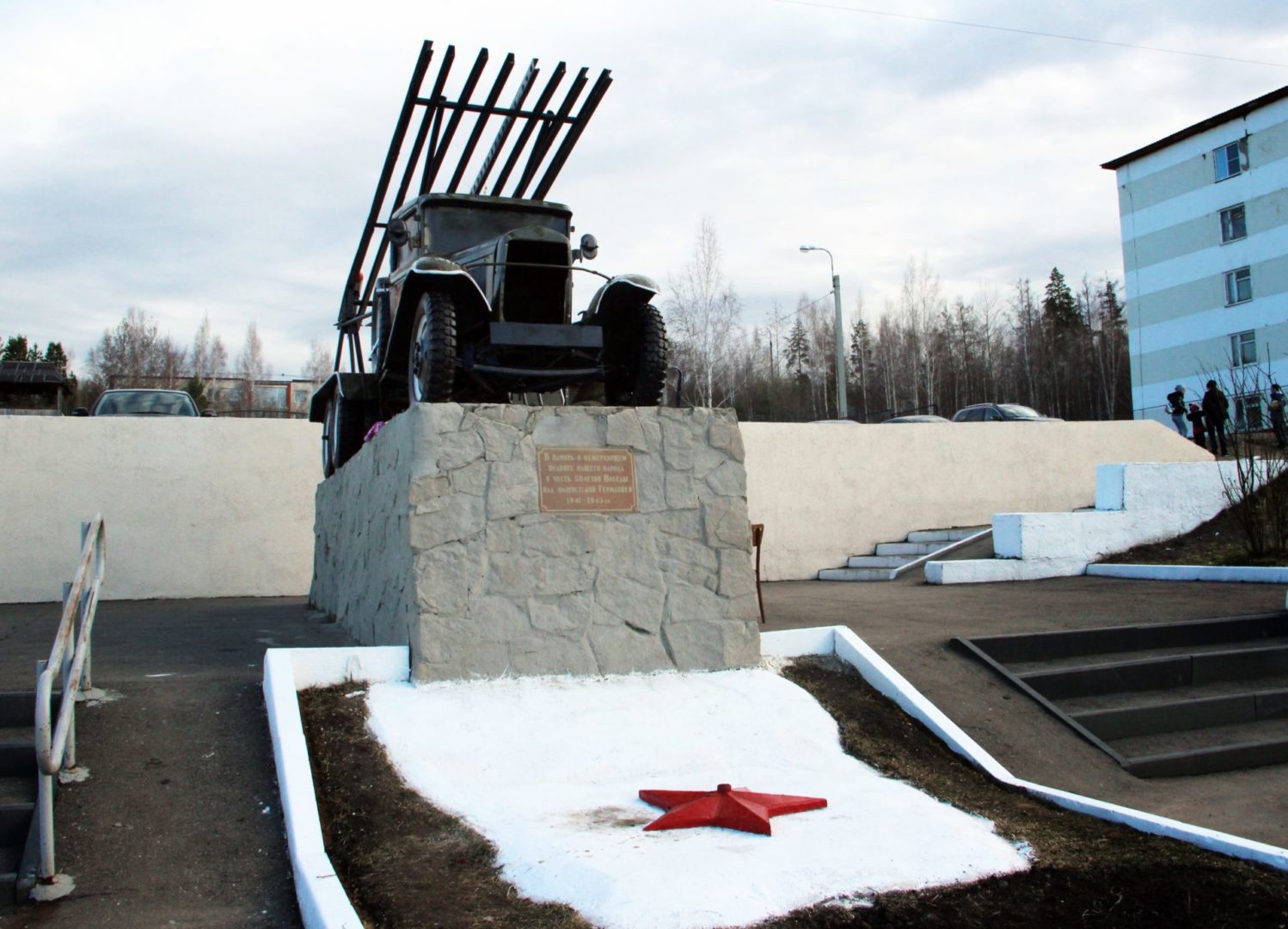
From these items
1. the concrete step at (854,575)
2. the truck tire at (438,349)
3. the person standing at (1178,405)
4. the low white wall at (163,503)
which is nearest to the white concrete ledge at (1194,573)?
the concrete step at (854,575)

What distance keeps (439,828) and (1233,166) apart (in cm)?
3195

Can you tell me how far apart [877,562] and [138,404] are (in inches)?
392

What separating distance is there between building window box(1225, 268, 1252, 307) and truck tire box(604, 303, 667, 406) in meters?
27.8

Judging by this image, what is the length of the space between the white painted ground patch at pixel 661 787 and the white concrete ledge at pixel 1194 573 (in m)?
6.24

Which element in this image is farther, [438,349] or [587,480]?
[438,349]

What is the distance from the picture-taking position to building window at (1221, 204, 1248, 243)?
28.6 metres

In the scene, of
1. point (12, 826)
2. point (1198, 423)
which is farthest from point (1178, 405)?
point (12, 826)

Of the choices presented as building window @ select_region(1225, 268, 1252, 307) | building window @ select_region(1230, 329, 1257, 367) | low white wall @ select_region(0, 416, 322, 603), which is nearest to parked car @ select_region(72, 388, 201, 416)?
low white wall @ select_region(0, 416, 322, 603)

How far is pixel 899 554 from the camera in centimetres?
1327

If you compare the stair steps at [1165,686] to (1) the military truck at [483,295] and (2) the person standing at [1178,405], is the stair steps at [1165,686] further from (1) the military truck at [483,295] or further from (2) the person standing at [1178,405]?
(2) the person standing at [1178,405]

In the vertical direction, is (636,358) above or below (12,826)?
above

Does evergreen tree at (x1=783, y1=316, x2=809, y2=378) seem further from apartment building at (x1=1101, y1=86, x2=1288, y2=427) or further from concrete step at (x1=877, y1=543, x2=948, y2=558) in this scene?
concrete step at (x1=877, y1=543, x2=948, y2=558)

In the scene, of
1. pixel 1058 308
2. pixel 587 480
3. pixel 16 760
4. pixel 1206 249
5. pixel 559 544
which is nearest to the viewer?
pixel 16 760

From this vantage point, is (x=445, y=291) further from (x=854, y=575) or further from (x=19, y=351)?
(x=19, y=351)
